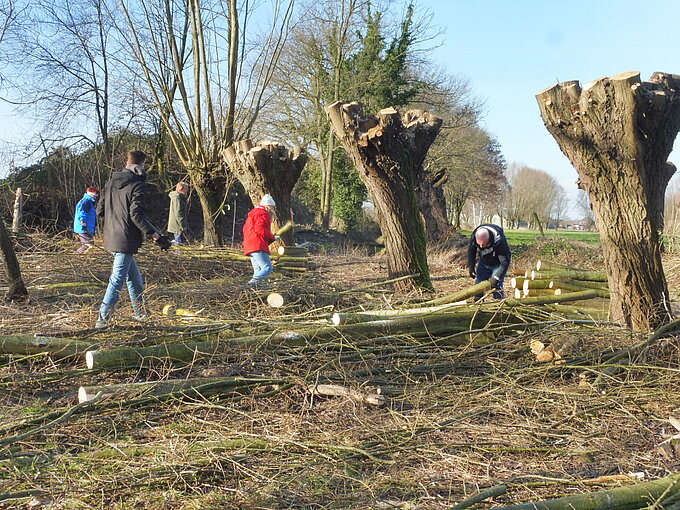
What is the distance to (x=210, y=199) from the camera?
47.3 ft

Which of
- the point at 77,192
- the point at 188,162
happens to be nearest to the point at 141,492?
the point at 188,162

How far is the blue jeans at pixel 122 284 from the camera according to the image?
608 cm

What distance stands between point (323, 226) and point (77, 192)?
434 inches

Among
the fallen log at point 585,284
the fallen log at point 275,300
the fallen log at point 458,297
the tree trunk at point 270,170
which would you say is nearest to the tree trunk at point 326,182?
the tree trunk at point 270,170

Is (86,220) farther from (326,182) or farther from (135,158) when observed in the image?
(326,182)

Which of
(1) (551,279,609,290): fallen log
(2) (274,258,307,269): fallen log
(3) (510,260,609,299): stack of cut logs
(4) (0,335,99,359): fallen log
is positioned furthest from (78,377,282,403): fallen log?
(2) (274,258,307,269): fallen log

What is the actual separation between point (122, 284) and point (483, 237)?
4.45m

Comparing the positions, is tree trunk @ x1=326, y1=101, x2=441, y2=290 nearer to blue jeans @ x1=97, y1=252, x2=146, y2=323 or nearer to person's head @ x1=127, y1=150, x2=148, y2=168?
person's head @ x1=127, y1=150, x2=148, y2=168

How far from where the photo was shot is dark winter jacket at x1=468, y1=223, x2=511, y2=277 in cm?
749

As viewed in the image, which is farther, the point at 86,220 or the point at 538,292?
the point at 86,220

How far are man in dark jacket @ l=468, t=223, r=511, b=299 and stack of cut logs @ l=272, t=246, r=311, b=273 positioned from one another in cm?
412

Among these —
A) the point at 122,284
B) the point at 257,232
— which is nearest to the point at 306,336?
the point at 122,284

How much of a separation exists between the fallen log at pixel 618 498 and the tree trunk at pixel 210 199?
485 inches

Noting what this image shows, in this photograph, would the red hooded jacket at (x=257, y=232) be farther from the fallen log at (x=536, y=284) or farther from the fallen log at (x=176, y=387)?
the fallen log at (x=176, y=387)
